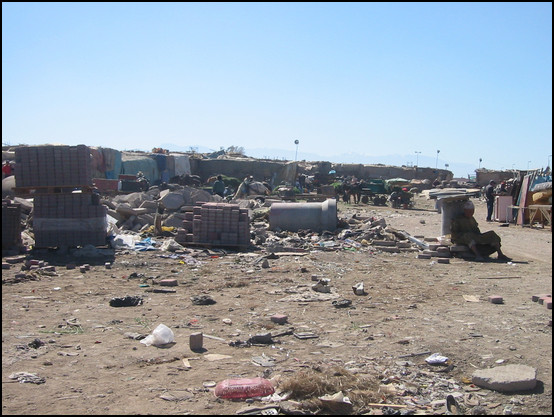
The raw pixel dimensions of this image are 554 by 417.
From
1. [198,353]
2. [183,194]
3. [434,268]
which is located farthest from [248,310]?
[183,194]

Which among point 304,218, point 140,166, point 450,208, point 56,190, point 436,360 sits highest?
point 140,166

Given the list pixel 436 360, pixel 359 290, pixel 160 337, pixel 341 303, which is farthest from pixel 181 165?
pixel 436 360

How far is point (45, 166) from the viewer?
35.8ft

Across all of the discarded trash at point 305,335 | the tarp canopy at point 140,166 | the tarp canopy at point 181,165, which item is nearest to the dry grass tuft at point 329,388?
the discarded trash at point 305,335

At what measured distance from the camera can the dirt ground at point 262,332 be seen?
4.10 m

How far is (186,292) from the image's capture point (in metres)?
7.96

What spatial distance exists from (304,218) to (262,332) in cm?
910

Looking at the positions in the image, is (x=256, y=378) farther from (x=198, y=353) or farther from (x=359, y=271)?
(x=359, y=271)

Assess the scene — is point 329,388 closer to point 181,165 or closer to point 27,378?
point 27,378

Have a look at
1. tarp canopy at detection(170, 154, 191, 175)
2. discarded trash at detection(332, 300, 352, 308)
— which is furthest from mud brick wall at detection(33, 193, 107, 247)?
tarp canopy at detection(170, 154, 191, 175)

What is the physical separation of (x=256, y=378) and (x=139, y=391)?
92cm

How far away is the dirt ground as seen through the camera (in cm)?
410

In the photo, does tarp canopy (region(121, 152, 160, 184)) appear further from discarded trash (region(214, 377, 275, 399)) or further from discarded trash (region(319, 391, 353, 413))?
discarded trash (region(319, 391, 353, 413))

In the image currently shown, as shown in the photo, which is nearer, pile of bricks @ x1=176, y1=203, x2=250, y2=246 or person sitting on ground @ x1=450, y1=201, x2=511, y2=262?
person sitting on ground @ x1=450, y1=201, x2=511, y2=262
